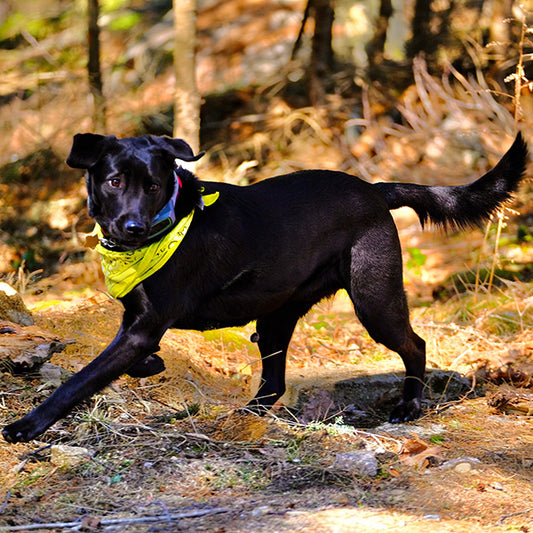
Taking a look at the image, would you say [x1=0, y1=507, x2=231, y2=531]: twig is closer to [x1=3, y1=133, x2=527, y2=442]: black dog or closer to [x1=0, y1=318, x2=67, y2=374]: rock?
[x1=3, y1=133, x2=527, y2=442]: black dog

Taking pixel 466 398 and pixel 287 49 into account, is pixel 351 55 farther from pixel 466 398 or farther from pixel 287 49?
pixel 466 398

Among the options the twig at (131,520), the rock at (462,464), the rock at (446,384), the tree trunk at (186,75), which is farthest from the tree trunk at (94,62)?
the twig at (131,520)

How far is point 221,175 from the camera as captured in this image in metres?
8.88

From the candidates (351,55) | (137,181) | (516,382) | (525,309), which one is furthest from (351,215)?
(351,55)

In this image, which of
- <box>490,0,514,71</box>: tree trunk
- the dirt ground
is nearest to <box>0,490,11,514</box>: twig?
the dirt ground

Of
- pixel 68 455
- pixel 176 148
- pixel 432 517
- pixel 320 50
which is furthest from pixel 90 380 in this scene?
pixel 320 50

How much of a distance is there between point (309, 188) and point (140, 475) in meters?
1.83

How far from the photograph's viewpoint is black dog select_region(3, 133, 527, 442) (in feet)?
11.6

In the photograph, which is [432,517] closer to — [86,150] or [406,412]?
[406,412]

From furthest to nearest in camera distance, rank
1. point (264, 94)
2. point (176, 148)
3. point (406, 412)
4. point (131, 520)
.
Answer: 1. point (264, 94)
2. point (406, 412)
3. point (176, 148)
4. point (131, 520)

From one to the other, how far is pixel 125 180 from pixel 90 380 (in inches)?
38.3

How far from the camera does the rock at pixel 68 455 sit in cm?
337

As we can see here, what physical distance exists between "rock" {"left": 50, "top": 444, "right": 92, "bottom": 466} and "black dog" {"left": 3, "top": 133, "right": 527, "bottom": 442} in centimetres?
15

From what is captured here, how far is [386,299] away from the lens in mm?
4324
